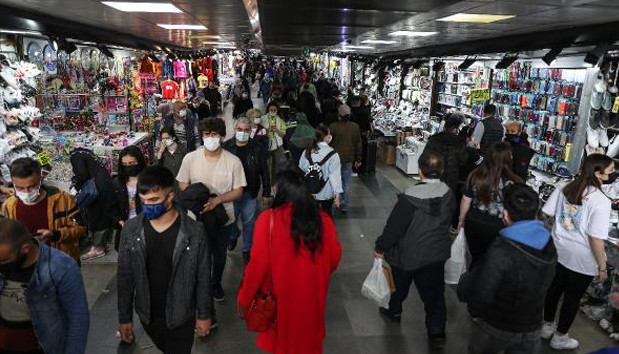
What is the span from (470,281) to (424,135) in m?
8.75

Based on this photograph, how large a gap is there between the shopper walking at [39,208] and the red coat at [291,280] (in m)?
1.50

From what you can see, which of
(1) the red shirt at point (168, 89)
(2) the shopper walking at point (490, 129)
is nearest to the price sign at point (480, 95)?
(2) the shopper walking at point (490, 129)

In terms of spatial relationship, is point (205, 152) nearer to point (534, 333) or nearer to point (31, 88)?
point (534, 333)

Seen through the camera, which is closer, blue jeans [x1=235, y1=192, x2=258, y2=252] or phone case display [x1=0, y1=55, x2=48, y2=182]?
blue jeans [x1=235, y1=192, x2=258, y2=252]

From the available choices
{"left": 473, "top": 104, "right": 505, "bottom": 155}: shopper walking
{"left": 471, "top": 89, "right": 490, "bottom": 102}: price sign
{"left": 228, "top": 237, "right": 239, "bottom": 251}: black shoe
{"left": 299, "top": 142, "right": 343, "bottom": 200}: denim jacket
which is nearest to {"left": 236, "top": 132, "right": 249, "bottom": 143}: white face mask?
{"left": 299, "top": 142, "right": 343, "bottom": 200}: denim jacket

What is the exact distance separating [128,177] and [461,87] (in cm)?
→ 1053

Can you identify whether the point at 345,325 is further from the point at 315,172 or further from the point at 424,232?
the point at 315,172

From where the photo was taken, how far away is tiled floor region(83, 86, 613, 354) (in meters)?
3.89

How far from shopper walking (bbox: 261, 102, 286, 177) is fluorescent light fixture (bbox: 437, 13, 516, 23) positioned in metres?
3.06

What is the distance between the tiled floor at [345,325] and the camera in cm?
389

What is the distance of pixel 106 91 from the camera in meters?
8.41

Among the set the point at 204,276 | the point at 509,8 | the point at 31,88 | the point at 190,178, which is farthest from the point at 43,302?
the point at 31,88

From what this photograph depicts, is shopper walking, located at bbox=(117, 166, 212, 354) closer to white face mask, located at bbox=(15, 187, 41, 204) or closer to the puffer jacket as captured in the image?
white face mask, located at bbox=(15, 187, 41, 204)

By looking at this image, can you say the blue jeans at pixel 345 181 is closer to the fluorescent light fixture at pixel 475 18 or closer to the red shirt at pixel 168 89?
the fluorescent light fixture at pixel 475 18
